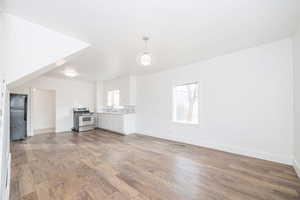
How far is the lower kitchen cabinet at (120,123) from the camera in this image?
557 cm

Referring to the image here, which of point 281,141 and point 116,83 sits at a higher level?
point 116,83

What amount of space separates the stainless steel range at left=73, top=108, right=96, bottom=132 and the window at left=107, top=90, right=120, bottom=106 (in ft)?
3.60

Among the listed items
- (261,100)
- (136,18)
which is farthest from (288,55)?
(136,18)

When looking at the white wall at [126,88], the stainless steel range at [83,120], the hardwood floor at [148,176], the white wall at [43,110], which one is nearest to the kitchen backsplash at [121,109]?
the white wall at [126,88]

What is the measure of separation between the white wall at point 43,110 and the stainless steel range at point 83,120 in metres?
1.23

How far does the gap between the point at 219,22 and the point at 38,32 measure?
9.64 feet

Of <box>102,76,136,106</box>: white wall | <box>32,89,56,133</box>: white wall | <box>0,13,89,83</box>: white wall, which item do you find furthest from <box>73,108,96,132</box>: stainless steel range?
→ <box>0,13,89,83</box>: white wall

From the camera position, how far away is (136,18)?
6.44 feet

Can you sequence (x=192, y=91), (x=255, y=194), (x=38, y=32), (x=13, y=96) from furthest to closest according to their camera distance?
(x=13, y=96) → (x=192, y=91) → (x=38, y=32) → (x=255, y=194)

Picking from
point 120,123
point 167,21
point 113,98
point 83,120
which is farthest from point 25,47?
point 113,98

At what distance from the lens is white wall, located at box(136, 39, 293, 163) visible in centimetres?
268

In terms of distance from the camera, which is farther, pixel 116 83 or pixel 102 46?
pixel 116 83

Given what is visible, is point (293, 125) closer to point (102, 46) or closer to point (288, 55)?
point (288, 55)

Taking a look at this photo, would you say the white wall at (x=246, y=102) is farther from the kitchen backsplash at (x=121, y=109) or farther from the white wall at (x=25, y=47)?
the white wall at (x=25, y=47)
